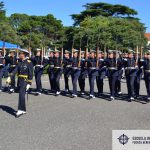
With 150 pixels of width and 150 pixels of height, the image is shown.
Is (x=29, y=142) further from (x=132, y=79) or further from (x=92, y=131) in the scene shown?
(x=132, y=79)

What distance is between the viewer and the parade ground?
8469mm

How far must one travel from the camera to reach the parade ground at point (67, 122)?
8.47 m

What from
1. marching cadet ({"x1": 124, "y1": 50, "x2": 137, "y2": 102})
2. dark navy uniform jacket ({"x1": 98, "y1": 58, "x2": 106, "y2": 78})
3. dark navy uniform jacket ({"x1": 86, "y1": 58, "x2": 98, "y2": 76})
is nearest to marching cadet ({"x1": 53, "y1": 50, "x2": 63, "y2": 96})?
dark navy uniform jacket ({"x1": 86, "y1": 58, "x2": 98, "y2": 76})

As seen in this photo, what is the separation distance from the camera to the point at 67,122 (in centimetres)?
1081

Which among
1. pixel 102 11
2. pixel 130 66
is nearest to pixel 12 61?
pixel 130 66

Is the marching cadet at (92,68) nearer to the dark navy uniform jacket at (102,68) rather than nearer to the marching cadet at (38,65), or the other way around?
the dark navy uniform jacket at (102,68)

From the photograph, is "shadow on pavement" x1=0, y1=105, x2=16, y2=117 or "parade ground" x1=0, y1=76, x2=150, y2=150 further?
"shadow on pavement" x1=0, y1=105, x2=16, y2=117

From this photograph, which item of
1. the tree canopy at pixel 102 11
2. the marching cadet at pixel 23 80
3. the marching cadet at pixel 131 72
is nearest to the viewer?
the marching cadet at pixel 23 80

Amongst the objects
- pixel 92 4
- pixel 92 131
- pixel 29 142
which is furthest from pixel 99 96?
pixel 92 4

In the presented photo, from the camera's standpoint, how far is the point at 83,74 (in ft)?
55.2

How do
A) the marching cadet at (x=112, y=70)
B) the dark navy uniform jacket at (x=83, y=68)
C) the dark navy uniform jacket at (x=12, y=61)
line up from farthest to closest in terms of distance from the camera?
the dark navy uniform jacket at (x=12, y=61), the dark navy uniform jacket at (x=83, y=68), the marching cadet at (x=112, y=70)

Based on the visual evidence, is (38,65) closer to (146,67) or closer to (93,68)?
(93,68)

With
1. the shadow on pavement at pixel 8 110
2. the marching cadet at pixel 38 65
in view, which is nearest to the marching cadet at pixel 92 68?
the marching cadet at pixel 38 65

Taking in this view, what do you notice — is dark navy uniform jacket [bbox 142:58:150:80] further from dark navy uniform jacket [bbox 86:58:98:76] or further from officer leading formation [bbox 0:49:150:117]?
dark navy uniform jacket [bbox 86:58:98:76]
